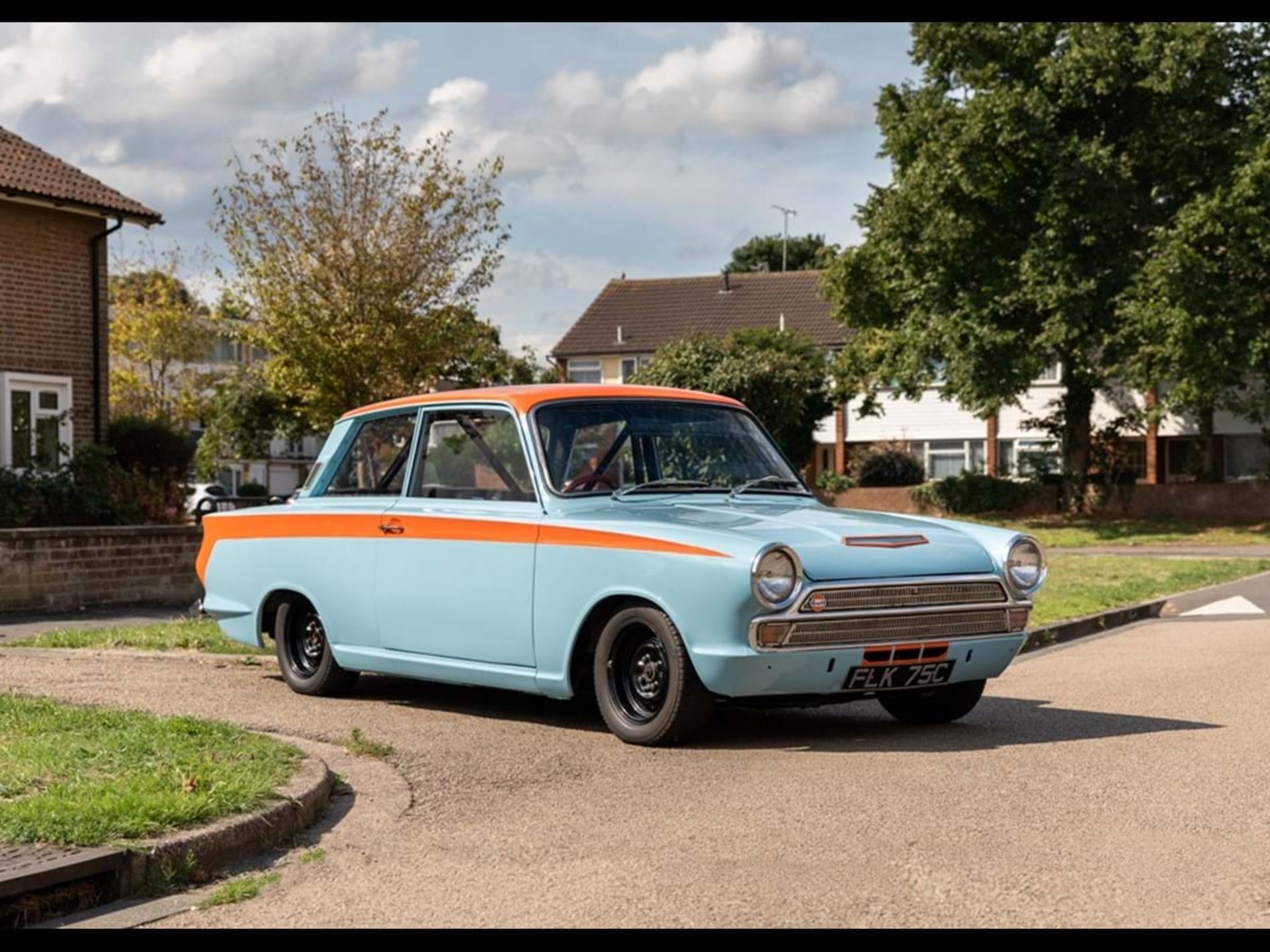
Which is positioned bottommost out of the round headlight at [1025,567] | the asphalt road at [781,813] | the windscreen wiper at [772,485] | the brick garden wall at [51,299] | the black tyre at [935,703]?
the asphalt road at [781,813]

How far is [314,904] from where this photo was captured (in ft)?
18.2

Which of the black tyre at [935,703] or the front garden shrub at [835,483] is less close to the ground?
the front garden shrub at [835,483]

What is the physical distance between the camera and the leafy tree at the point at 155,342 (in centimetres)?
5819

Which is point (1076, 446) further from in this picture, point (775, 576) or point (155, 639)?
point (775, 576)

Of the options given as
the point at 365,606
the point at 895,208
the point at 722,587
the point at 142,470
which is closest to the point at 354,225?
the point at 142,470

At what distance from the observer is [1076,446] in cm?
4744

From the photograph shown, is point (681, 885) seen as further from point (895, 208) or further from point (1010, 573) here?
point (895, 208)

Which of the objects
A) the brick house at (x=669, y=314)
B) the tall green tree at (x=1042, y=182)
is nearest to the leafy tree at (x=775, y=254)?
the brick house at (x=669, y=314)

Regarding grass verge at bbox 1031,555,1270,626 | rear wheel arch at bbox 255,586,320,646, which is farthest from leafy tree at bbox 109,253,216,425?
rear wheel arch at bbox 255,586,320,646

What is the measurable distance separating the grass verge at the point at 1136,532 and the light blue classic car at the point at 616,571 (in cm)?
3005

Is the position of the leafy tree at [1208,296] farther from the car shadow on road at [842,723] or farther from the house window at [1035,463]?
the car shadow on road at [842,723]

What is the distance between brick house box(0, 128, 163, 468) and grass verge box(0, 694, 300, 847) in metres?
17.9

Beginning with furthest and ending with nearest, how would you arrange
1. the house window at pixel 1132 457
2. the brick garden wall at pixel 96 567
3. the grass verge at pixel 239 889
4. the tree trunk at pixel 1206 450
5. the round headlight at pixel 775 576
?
the house window at pixel 1132 457 < the tree trunk at pixel 1206 450 < the brick garden wall at pixel 96 567 < the round headlight at pixel 775 576 < the grass verge at pixel 239 889

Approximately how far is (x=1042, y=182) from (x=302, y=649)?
1389 inches
